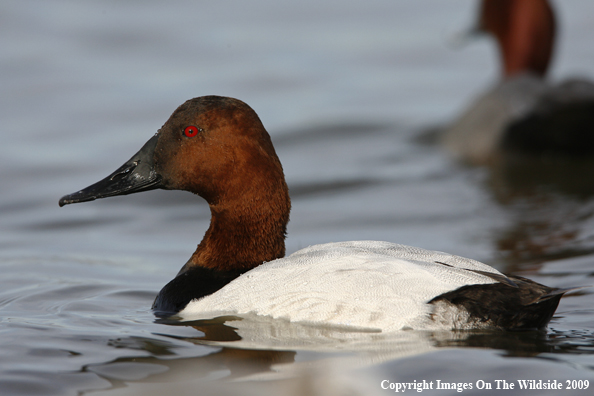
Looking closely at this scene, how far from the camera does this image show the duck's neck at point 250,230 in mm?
4512

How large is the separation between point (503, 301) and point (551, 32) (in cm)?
635

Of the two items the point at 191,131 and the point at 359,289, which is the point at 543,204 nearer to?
the point at 191,131

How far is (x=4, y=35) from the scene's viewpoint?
12.6 metres

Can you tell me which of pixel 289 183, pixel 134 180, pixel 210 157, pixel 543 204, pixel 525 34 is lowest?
pixel 134 180

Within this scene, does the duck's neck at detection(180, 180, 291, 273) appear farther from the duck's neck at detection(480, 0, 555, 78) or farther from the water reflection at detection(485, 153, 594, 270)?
the duck's neck at detection(480, 0, 555, 78)

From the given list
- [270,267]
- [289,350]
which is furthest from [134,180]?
[289,350]

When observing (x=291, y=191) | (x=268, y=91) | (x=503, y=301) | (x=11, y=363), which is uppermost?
(x=268, y=91)

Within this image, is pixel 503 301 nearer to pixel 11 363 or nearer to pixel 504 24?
pixel 11 363

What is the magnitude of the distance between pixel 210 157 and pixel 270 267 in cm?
73

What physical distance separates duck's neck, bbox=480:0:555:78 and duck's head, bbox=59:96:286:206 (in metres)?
5.82

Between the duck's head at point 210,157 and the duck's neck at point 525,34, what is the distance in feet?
19.1

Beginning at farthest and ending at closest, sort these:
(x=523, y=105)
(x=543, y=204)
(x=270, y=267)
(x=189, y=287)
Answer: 1. (x=523, y=105)
2. (x=543, y=204)
3. (x=189, y=287)
4. (x=270, y=267)

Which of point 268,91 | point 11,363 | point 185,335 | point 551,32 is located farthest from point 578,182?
point 11,363

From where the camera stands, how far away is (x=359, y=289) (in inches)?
152
